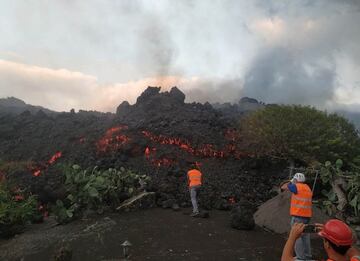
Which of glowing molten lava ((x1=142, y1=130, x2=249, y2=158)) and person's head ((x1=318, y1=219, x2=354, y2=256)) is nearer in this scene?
person's head ((x1=318, y1=219, x2=354, y2=256))

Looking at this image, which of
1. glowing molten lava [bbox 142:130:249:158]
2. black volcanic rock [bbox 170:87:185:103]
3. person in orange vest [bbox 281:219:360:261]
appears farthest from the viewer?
black volcanic rock [bbox 170:87:185:103]

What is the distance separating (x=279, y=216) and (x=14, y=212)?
32.3 feet

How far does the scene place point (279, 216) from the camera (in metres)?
15.5

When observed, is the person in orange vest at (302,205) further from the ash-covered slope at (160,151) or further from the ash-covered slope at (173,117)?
the ash-covered slope at (173,117)

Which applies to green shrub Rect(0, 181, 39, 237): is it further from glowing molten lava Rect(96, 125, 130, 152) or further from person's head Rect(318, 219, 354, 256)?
person's head Rect(318, 219, 354, 256)

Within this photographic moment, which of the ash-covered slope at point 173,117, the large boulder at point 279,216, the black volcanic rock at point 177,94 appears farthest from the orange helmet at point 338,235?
the black volcanic rock at point 177,94

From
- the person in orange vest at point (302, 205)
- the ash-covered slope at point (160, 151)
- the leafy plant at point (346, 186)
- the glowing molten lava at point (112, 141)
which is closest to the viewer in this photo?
the person in orange vest at point (302, 205)

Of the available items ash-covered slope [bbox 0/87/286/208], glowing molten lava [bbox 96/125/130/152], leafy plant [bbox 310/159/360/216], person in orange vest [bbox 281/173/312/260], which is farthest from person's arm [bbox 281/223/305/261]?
glowing molten lava [bbox 96/125/130/152]

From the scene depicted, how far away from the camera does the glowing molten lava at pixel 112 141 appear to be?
82.9 feet

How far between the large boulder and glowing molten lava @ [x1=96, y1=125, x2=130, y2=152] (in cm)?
1093

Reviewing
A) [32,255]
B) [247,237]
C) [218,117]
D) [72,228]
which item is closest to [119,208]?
[72,228]

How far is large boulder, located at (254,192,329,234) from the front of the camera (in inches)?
599

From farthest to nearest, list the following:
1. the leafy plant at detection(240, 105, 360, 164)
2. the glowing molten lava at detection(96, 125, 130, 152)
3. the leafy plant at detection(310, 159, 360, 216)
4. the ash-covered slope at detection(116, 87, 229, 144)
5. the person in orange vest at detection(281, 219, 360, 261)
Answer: the ash-covered slope at detection(116, 87, 229, 144), the glowing molten lava at detection(96, 125, 130, 152), the leafy plant at detection(240, 105, 360, 164), the leafy plant at detection(310, 159, 360, 216), the person in orange vest at detection(281, 219, 360, 261)

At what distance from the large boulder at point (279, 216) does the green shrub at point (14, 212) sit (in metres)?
8.78
